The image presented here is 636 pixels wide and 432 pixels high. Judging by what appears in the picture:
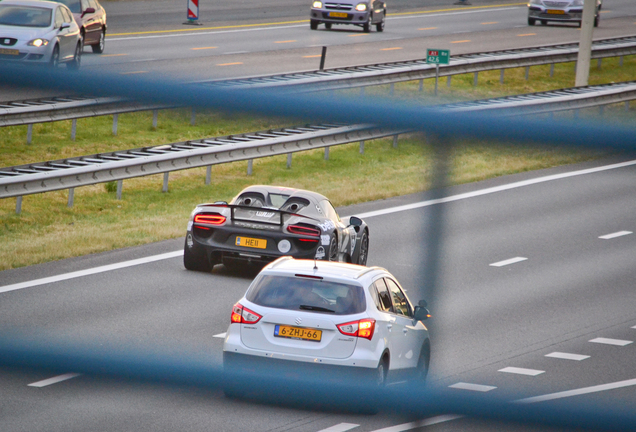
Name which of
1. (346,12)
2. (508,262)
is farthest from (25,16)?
(346,12)

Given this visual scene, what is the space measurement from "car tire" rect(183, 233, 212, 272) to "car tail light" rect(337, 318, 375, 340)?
6054mm

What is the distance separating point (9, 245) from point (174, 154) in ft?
13.7

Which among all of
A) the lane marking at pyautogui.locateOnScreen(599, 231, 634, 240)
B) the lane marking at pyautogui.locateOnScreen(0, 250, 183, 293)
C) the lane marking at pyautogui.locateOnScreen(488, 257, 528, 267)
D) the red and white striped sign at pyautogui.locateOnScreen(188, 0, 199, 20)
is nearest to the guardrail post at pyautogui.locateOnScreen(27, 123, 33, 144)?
the lane marking at pyautogui.locateOnScreen(0, 250, 183, 293)

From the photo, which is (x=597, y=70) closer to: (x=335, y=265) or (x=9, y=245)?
(x=9, y=245)

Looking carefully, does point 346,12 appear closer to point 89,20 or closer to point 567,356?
point 89,20

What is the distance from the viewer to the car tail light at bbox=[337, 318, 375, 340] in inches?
367

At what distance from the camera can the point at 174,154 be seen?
19469 mm

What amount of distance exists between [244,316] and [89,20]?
76.8ft

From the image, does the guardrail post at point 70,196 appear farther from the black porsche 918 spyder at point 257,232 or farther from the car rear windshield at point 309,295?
the car rear windshield at point 309,295

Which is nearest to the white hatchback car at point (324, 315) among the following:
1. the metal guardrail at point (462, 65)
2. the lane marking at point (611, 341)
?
the lane marking at point (611, 341)

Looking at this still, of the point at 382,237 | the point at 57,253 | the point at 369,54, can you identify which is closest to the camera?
the point at 57,253

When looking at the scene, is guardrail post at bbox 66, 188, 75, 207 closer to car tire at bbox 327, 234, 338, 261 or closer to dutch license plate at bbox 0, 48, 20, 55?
dutch license plate at bbox 0, 48, 20, 55

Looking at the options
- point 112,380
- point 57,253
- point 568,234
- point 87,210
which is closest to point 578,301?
point 568,234

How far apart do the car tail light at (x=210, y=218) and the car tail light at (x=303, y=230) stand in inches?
36.8
